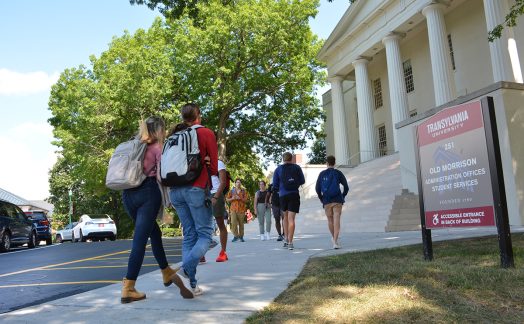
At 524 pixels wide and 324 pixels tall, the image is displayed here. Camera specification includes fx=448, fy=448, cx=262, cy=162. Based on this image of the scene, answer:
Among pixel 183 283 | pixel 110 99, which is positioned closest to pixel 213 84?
pixel 110 99

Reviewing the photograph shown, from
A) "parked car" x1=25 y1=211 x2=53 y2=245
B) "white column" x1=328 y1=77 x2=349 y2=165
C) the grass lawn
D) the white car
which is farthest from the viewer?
"white column" x1=328 y1=77 x2=349 y2=165

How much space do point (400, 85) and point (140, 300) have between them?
2074 centimetres

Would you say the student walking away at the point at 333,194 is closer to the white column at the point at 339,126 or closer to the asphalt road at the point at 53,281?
the asphalt road at the point at 53,281

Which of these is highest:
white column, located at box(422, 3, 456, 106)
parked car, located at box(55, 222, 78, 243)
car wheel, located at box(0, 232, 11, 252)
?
white column, located at box(422, 3, 456, 106)

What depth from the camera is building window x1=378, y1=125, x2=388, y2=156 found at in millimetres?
28750

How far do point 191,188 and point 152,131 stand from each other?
77 cm

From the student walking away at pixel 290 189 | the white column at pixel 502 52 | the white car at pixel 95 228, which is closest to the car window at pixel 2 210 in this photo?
the white car at pixel 95 228

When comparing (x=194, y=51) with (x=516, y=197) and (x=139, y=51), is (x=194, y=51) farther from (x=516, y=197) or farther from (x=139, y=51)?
(x=516, y=197)

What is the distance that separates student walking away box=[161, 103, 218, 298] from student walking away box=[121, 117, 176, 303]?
0.15 meters

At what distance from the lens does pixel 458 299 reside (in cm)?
366

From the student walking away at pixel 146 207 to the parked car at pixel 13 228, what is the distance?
44.5 ft

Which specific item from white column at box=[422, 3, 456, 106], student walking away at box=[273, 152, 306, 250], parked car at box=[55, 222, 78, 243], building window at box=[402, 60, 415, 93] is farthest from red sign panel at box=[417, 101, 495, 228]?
parked car at box=[55, 222, 78, 243]

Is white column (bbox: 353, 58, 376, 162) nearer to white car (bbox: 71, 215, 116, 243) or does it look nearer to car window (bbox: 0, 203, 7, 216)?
white car (bbox: 71, 215, 116, 243)

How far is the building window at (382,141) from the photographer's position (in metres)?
28.8
